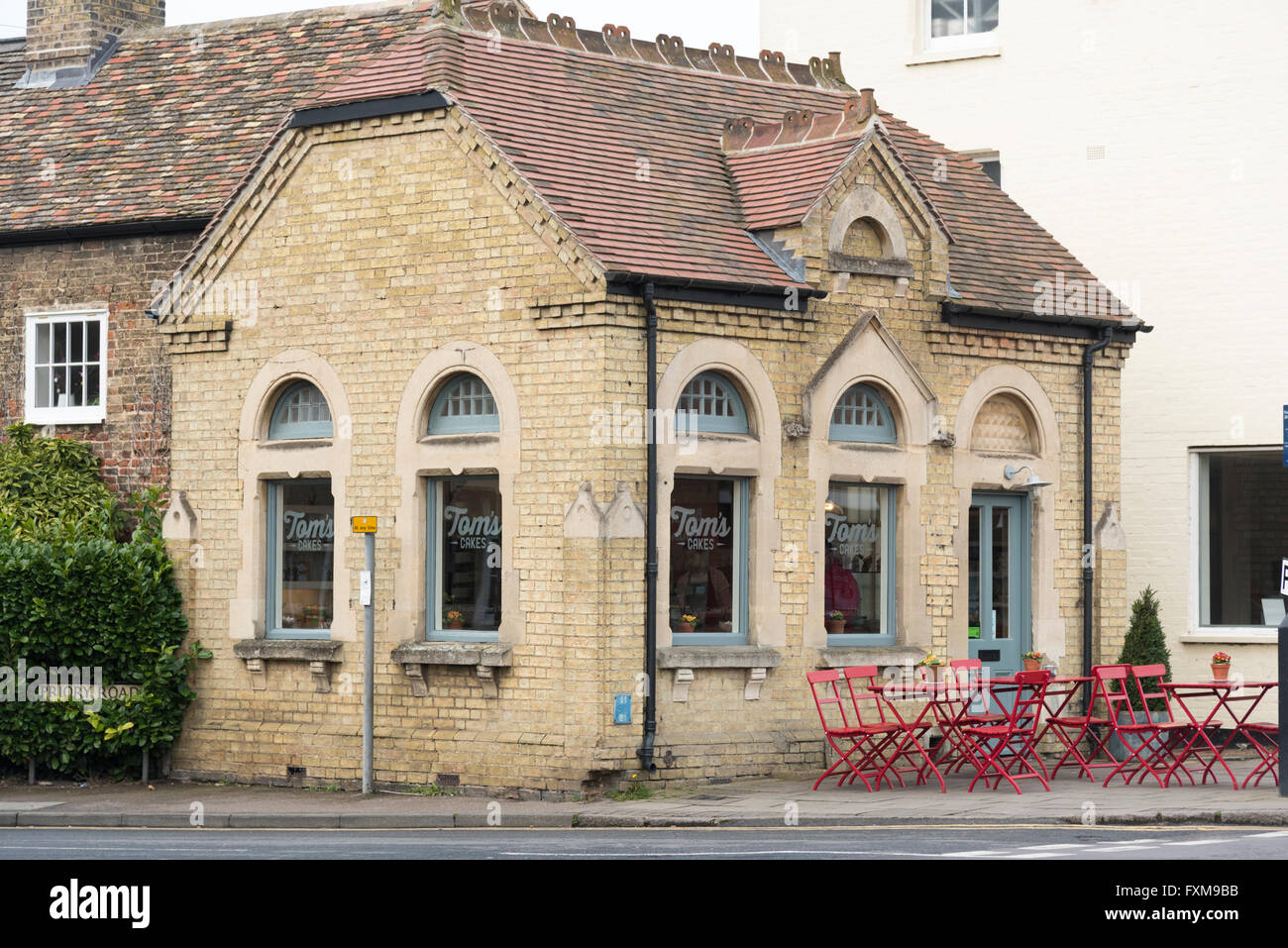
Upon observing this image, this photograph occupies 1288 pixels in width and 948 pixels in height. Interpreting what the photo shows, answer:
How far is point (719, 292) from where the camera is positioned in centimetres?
1859

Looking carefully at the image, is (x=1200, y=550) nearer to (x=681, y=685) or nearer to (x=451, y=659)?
→ (x=681, y=685)

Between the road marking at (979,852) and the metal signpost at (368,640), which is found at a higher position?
the metal signpost at (368,640)

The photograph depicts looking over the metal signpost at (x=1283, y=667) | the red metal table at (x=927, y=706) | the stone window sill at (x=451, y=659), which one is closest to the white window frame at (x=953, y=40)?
the red metal table at (x=927, y=706)

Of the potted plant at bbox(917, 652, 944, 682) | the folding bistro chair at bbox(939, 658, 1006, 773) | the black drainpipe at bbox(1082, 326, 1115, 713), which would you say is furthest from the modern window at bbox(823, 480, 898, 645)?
the black drainpipe at bbox(1082, 326, 1115, 713)

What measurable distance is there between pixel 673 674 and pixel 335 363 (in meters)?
4.52

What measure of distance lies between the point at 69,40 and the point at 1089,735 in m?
15.1

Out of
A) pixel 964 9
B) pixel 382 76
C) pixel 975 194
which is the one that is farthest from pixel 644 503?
Result: pixel 964 9

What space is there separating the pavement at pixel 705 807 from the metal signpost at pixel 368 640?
35cm

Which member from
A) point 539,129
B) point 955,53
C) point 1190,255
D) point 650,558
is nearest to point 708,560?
point 650,558

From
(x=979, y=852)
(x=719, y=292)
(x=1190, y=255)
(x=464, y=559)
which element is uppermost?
(x=1190, y=255)

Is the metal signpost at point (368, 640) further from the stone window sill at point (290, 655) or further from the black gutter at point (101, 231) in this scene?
Result: the black gutter at point (101, 231)

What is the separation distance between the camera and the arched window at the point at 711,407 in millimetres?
18656

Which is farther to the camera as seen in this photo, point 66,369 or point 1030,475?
point 66,369

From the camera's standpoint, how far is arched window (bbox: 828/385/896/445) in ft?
65.0
